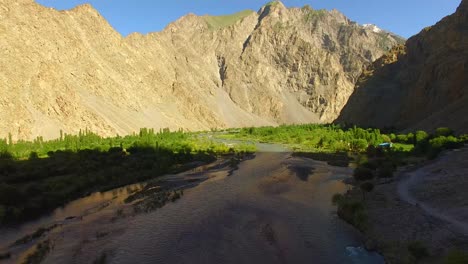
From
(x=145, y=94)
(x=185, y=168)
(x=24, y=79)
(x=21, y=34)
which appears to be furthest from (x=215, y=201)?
(x=145, y=94)

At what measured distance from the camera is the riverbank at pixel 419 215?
1964cm

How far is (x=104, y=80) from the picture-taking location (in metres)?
137

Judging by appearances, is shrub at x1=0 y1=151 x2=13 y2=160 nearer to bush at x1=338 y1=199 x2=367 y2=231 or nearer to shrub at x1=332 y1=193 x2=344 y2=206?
shrub at x1=332 y1=193 x2=344 y2=206

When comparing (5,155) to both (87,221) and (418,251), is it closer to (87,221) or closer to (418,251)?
(87,221)

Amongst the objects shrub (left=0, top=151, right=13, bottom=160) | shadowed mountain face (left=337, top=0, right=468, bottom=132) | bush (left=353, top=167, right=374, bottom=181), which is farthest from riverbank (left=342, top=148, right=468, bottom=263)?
shrub (left=0, top=151, right=13, bottom=160)

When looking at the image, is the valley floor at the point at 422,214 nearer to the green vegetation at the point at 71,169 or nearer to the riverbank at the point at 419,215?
the riverbank at the point at 419,215

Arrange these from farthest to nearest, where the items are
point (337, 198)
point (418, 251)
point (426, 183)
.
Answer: point (337, 198)
point (426, 183)
point (418, 251)

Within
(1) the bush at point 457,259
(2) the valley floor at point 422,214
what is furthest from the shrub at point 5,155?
(1) the bush at point 457,259

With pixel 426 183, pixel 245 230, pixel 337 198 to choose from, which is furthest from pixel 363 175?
pixel 245 230

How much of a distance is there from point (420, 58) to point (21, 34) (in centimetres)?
12449

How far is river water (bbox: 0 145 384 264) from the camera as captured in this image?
72.9 feet

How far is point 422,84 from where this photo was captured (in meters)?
107

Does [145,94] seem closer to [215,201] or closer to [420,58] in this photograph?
[420,58]

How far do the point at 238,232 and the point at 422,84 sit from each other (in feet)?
317
